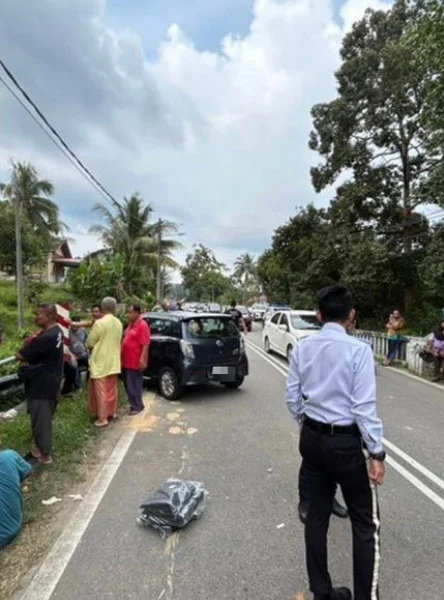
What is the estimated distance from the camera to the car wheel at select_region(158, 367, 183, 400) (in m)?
8.15

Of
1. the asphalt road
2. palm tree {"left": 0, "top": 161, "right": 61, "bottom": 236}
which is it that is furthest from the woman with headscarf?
palm tree {"left": 0, "top": 161, "right": 61, "bottom": 236}

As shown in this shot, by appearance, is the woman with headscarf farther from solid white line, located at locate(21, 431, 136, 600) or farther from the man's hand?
the man's hand

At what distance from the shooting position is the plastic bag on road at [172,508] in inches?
138

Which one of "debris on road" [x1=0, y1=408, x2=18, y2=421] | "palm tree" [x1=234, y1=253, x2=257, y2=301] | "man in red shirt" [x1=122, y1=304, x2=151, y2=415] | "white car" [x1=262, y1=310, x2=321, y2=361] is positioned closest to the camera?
"debris on road" [x1=0, y1=408, x2=18, y2=421]

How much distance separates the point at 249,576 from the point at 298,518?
0.93 m

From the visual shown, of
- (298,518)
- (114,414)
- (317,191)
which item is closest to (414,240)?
(317,191)

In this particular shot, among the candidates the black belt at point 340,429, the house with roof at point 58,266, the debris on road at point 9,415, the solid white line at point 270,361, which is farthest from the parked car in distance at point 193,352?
the house with roof at point 58,266

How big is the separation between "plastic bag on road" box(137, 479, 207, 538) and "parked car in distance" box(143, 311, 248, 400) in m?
4.17

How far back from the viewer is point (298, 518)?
3.71 metres

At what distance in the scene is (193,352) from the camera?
→ 808cm

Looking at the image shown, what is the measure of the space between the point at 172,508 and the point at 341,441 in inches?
70.3

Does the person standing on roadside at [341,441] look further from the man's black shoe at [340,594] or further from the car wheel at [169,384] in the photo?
the car wheel at [169,384]

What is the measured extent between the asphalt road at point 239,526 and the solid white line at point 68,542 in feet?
0.20

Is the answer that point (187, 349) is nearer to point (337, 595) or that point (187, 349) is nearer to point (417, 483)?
point (417, 483)
